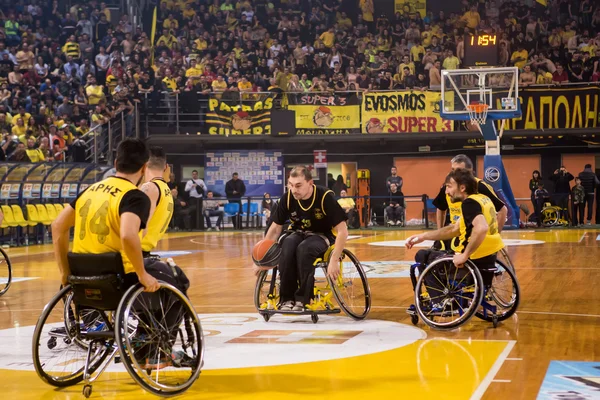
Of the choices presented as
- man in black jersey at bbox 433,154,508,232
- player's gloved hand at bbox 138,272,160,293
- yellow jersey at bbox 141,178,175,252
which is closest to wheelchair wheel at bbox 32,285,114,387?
player's gloved hand at bbox 138,272,160,293

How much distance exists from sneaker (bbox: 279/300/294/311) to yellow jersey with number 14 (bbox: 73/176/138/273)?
3.29 metres

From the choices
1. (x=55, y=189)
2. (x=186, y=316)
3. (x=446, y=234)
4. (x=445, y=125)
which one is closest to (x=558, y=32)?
(x=445, y=125)

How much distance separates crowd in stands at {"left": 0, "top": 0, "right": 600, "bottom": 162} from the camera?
29750mm

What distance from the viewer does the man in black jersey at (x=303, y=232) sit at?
869 cm

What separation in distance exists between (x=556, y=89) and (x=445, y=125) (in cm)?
356

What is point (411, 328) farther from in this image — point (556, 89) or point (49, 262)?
point (556, 89)

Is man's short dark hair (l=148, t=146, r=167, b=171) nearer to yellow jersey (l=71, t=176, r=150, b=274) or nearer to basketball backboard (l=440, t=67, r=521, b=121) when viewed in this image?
yellow jersey (l=71, t=176, r=150, b=274)

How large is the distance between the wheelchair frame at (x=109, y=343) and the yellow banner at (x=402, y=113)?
23.3 m

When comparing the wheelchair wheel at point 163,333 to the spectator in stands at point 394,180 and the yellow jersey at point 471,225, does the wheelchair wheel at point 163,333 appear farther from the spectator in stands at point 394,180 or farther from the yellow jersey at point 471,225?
the spectator in stands at point 394,180

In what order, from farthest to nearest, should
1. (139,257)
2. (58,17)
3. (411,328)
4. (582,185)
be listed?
(58,17), (582,185), (411,328), (139,257)

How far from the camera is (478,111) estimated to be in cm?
2366

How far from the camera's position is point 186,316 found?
19.3ft

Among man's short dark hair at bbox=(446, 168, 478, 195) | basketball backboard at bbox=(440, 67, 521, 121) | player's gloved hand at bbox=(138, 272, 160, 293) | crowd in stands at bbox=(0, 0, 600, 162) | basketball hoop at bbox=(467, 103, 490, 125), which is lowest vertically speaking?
player's gloved hand at bbox=(138, 272, 160, 293)

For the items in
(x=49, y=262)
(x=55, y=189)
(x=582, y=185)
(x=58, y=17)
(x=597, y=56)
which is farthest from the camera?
(x=58, y=17)
